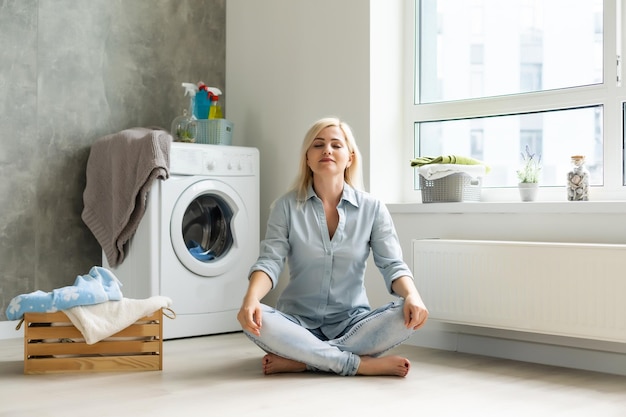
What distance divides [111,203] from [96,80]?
0.66 m

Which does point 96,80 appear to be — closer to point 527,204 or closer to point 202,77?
point 202,77

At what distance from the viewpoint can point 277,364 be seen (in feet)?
8.83

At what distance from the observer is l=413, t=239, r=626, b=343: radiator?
8.75 feet

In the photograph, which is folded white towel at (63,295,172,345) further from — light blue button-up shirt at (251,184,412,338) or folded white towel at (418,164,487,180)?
folded white towel at (418,164,487,180)

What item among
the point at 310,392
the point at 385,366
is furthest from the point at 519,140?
the point at 310,392

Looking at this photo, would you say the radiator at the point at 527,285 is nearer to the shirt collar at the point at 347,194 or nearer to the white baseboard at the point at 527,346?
the white baseboard at the point at 527,346

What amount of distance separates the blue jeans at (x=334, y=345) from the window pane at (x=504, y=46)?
1.20 m

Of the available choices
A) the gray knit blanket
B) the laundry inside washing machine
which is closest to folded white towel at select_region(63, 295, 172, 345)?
the gray knit blanket

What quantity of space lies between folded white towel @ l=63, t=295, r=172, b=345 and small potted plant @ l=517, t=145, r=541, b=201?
58.3 inches

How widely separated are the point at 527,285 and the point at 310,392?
0.94m

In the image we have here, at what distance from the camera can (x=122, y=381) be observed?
102 inches

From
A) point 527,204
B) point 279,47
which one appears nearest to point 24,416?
point 527,204

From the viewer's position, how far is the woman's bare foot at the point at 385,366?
2658 millimetres

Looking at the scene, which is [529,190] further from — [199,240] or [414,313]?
[199,240]
